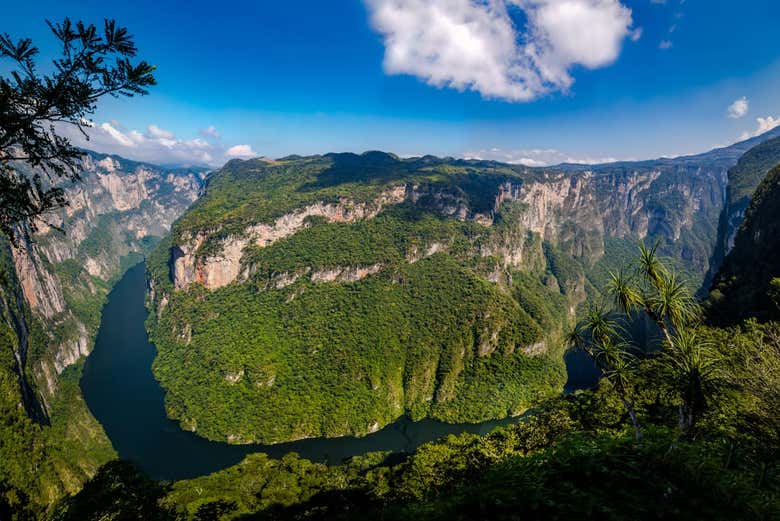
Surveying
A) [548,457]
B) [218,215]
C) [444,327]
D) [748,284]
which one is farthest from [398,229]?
[548,457]

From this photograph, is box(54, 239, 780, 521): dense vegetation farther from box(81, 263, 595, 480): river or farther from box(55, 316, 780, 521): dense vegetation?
box(81, 263, 595, 480): river

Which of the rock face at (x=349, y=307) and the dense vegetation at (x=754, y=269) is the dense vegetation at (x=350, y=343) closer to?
the rock face at (x=349, y=307)

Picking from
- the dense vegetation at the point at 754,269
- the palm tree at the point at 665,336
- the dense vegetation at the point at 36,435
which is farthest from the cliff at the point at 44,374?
the dense vegetation at the point at 754,269

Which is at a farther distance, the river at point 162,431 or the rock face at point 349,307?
the rock face at point 349,307

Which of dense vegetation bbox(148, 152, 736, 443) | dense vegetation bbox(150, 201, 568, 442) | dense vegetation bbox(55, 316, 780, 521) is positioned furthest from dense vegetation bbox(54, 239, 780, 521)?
dense vegetation bbox(150, 201, 568, 442)

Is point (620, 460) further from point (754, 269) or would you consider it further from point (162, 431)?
point (162, 431)

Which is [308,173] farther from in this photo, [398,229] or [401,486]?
[401,486]
